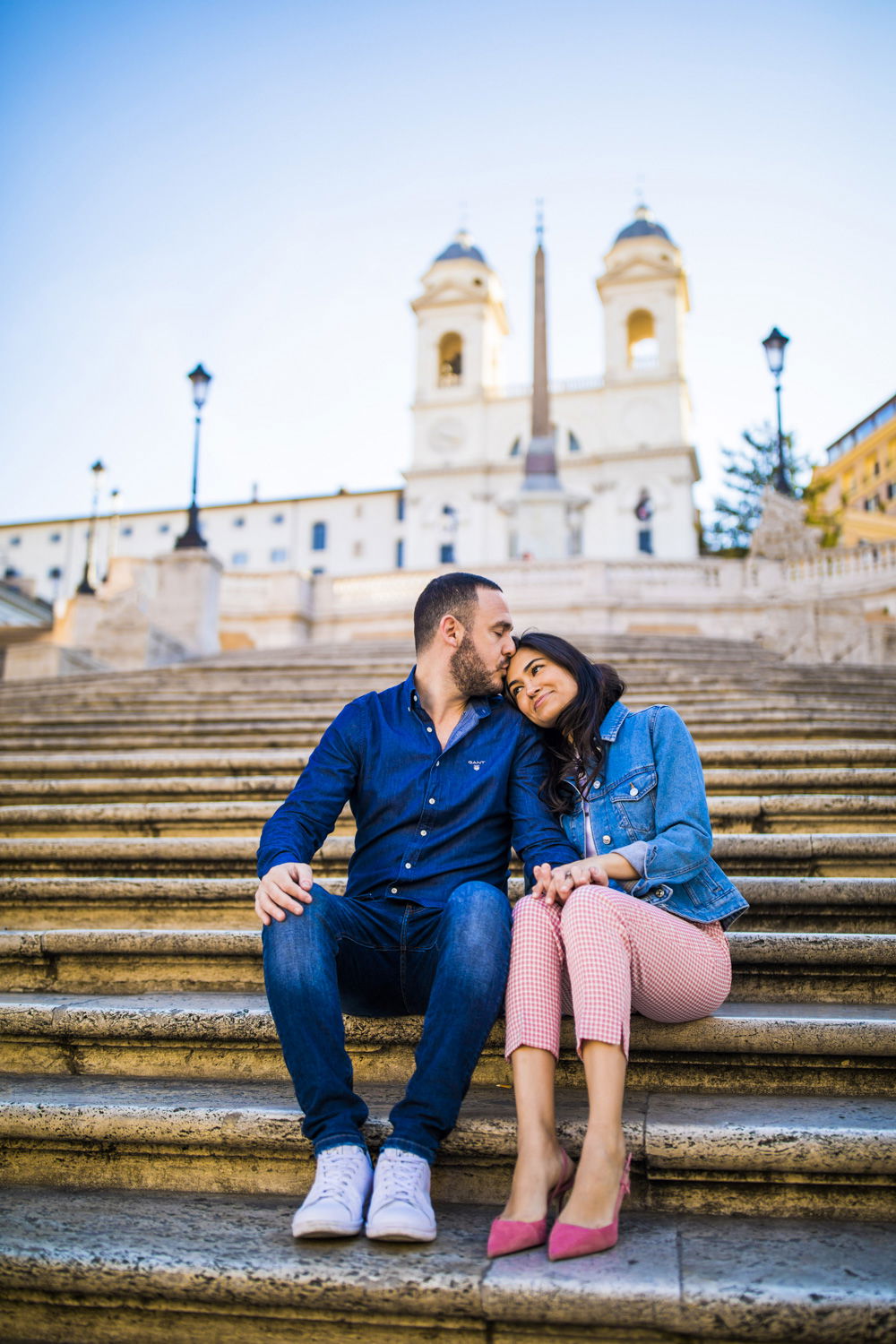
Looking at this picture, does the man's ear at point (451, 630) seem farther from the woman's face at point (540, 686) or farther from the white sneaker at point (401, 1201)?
the white sneaker at point (401, 1201)

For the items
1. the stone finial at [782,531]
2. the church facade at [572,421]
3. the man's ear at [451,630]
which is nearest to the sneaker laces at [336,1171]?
the man's ear at [451,630]

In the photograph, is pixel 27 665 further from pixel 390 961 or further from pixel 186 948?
pixel 390 961

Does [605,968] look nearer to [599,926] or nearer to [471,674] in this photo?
[599,926]

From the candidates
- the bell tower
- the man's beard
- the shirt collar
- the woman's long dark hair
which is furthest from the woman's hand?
the bell tower

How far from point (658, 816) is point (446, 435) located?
1816 inches

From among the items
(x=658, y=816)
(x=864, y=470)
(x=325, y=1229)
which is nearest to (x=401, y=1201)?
(x=325, y=1229)

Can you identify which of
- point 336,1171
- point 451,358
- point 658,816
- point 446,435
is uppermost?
point 451,358

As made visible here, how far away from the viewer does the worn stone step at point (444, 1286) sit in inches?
67.1

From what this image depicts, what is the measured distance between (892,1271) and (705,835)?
0.96 metres

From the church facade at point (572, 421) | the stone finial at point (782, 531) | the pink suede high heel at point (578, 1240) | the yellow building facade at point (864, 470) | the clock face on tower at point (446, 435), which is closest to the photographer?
the pink suede high heel at point (578, 1240)

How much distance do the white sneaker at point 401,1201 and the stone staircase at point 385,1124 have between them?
40 mm

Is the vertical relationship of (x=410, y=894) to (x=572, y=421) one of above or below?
below

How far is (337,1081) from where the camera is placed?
2164 millimetres

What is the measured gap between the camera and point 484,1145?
219 centimetres
